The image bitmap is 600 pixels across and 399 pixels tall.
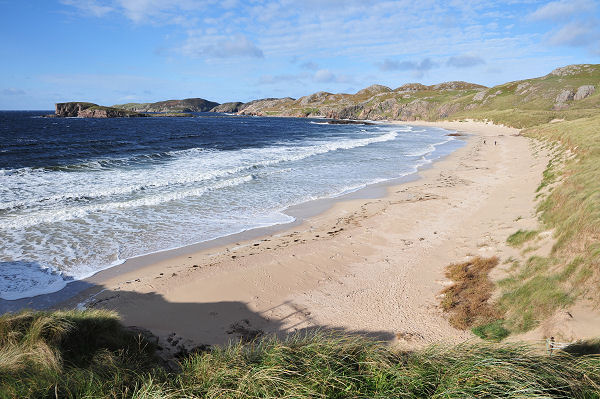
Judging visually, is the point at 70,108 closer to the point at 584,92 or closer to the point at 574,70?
the point at 584,92

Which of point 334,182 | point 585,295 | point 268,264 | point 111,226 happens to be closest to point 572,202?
point 585,295

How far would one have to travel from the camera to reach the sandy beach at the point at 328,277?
790cm

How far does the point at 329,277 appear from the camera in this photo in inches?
409

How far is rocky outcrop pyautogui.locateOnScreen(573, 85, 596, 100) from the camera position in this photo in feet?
253

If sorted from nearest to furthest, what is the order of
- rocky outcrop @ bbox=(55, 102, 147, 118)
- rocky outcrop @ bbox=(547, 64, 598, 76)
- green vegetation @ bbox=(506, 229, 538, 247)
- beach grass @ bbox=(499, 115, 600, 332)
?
beach grass @ bbox=(499, 115, 600, 332) → green vegetation @ bbox=(506, 229, 538, 247) → rocky outcrop @ bbox=(547, 64, 598, 76) → rocky outcrop @ bbox=(55, 102, 147, 118)

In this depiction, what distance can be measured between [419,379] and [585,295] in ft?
17.4

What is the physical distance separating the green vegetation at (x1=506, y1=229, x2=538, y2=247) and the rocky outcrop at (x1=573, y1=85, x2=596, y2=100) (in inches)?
3534

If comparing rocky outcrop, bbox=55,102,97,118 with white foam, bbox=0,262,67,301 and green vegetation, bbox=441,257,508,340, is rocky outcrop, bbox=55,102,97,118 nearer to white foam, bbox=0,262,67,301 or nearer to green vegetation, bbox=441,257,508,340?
white foam, bbox=0,262,67,301

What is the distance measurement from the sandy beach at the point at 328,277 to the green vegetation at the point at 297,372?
292 cm

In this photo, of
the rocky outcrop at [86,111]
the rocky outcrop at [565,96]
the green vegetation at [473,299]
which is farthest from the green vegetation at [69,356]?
the rocky outcrop at [86,111]

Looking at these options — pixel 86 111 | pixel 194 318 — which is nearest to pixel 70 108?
pixel 86 111

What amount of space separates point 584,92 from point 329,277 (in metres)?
97.0

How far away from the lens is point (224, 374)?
392cm

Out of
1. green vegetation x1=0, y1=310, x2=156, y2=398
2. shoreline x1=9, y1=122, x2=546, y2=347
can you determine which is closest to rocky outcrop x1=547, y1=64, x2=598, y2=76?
shoreline x1=9, y1=122, x2=546, y2=347
